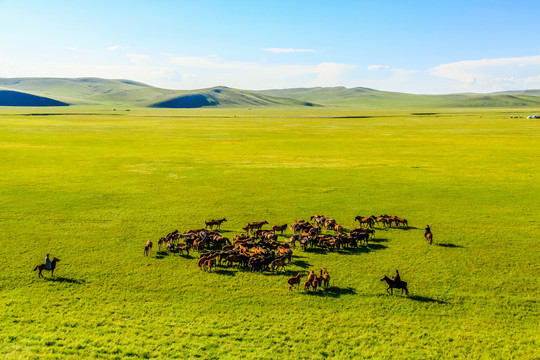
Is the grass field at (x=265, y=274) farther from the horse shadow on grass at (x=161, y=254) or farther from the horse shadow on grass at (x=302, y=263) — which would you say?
the horse shadow on grass at (x=161, y=254)

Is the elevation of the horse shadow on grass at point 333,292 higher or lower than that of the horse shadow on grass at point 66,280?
higher

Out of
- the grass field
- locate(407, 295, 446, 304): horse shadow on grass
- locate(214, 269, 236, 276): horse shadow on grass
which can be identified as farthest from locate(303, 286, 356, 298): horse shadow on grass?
locate(214, 269, 236, 276): horse shadow on grass

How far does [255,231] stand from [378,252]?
869cm

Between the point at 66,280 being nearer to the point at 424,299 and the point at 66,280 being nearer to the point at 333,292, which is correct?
the point at 333,292

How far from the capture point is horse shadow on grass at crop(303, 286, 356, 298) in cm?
1744

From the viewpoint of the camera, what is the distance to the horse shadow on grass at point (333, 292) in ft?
57.2

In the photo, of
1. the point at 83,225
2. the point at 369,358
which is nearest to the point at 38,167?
the point at 83,225

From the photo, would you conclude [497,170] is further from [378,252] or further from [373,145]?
[378,252]

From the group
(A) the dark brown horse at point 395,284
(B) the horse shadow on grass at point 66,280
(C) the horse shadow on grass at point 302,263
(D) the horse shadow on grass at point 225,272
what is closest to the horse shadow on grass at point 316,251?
(C) the horse shadow on grass at point 302,263

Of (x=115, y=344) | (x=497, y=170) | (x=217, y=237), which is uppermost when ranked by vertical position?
(x=497, y=170)

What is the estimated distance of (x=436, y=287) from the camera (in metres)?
18.1

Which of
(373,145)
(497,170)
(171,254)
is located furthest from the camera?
(373,145)

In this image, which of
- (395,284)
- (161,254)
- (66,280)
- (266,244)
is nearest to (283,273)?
(266,244)

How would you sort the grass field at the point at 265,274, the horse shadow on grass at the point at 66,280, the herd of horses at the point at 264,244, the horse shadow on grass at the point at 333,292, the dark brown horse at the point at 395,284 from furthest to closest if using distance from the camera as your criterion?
the herd of horses at the point at 264,244 < the horse shadow on grass at the point at 66,280 < the horse shadow on grass at the point at 333,292 < the dark brown horse at the point at 395,284 < the grass field at the point at 265,274
